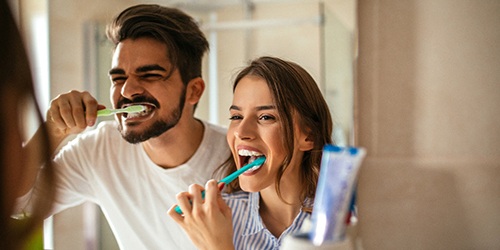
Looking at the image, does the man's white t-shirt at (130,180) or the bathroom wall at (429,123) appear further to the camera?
the man's white t-shirt at (130,180)

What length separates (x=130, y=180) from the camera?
764 millimetres

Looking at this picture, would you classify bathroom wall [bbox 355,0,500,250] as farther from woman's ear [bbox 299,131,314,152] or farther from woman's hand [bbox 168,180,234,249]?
woman's hand [bbox 168,180,234,249]

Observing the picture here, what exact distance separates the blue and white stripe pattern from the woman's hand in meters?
0.08

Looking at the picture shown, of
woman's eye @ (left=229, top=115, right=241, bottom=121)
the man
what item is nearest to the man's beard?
the man

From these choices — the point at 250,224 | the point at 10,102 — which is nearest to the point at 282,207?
the point at 250,224

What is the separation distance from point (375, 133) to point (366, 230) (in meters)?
0.13

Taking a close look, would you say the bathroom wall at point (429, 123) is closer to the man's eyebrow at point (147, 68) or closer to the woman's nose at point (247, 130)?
the woman's nose at point (247, 130)

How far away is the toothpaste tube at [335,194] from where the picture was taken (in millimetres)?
447

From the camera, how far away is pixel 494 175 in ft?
1.88

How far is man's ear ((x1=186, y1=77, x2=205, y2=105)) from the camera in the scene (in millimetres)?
704

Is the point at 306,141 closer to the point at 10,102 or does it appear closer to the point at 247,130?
the point at 247,130

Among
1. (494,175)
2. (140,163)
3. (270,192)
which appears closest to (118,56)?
(140,163)

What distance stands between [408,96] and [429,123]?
0.04 metres

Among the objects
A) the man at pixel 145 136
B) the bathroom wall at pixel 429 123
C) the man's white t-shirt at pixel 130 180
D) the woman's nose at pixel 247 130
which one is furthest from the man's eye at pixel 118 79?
the bathroom wall at pixel 429 123
